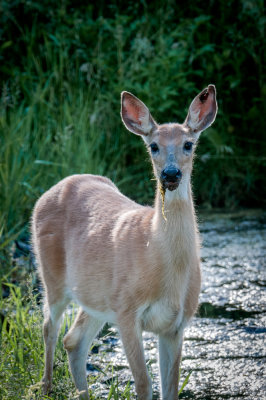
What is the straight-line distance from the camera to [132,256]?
409 cm

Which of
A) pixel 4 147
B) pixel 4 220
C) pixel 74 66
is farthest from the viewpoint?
pixel 74 66

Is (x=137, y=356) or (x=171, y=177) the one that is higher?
(x=171, y=177)

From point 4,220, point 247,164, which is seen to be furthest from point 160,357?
point 247,164

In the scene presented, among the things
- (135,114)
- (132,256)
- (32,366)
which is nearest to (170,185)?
(132,256)

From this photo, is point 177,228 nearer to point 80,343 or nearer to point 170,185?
point 170,185

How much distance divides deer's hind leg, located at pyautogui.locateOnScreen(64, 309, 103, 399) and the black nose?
128 centimetres

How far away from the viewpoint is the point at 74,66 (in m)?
9.77

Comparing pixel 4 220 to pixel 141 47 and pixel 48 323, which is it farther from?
pixel 141 47

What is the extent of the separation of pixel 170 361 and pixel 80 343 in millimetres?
734

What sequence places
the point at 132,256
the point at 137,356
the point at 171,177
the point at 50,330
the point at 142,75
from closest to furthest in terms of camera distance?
the point at 171,177
the point at 137,356
the point at 132,256
the point at 50,330
the point at 142,75

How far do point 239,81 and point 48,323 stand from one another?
5.45 meters

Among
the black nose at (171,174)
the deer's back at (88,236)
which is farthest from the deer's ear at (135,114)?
the black nose at (171,174)

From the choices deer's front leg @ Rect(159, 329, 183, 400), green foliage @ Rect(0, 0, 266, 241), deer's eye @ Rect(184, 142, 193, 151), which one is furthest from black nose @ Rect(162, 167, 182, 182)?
green foliage @ Rect(0, 0, 266, 241)

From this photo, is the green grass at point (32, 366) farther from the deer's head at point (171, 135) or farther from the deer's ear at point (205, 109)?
the deer's ear at point (205, 109)
